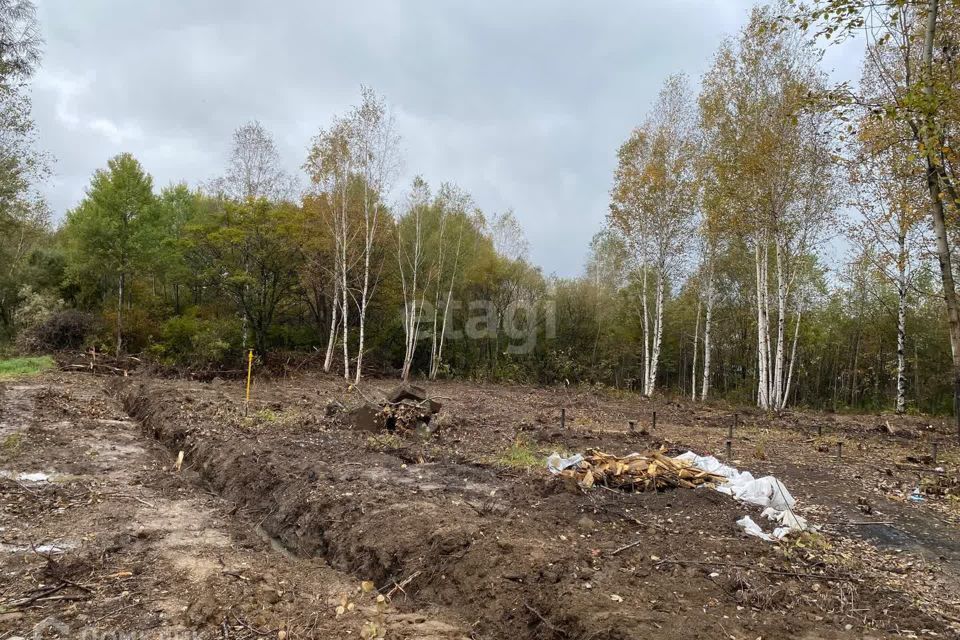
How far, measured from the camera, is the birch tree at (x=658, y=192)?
19.3m

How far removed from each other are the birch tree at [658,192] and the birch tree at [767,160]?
82.5 inches

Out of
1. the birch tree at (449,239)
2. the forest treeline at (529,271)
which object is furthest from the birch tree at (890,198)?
the birch tree at (449,239)

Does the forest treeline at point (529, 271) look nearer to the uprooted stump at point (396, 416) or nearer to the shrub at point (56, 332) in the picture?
the shrub at point (56, 332)

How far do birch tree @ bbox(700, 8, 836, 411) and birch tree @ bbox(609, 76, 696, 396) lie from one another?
6.87ft

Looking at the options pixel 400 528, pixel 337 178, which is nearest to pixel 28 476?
pixel 400 528

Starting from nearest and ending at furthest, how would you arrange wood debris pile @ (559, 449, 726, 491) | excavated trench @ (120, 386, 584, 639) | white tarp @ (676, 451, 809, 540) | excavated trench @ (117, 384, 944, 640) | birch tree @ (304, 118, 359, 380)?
excavated trench @ (117, 384, 944, 640), excavated trench @ (120, 386, 584, 639), white tarp @ (676, 451, 809, 540), wood debris pile @ (559, 449, 726, 491), birch tree @ (304, 118, 359, 380)

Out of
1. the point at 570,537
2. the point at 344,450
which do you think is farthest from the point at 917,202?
the point at 344,450

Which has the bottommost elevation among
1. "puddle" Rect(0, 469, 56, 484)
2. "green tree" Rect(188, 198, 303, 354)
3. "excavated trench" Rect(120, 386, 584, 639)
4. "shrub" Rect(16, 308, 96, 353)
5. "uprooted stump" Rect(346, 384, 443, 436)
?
"puddle" Rect(0, 469, 56, 484)

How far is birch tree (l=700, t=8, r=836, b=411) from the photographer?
15.6 metres

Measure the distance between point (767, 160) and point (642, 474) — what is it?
41.1 feet

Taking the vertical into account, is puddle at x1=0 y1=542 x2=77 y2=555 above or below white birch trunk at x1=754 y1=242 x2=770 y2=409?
below

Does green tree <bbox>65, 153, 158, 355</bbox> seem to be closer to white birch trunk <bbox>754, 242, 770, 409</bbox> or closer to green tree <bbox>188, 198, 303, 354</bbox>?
green tree <bbox>188, 198, 303, 354</bbox>

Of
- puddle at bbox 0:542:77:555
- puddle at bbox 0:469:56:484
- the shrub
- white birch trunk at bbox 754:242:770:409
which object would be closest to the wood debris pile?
puddle at bbox 0:542:77:555

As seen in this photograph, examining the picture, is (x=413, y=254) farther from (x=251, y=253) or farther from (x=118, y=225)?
(x=118, y=225)
